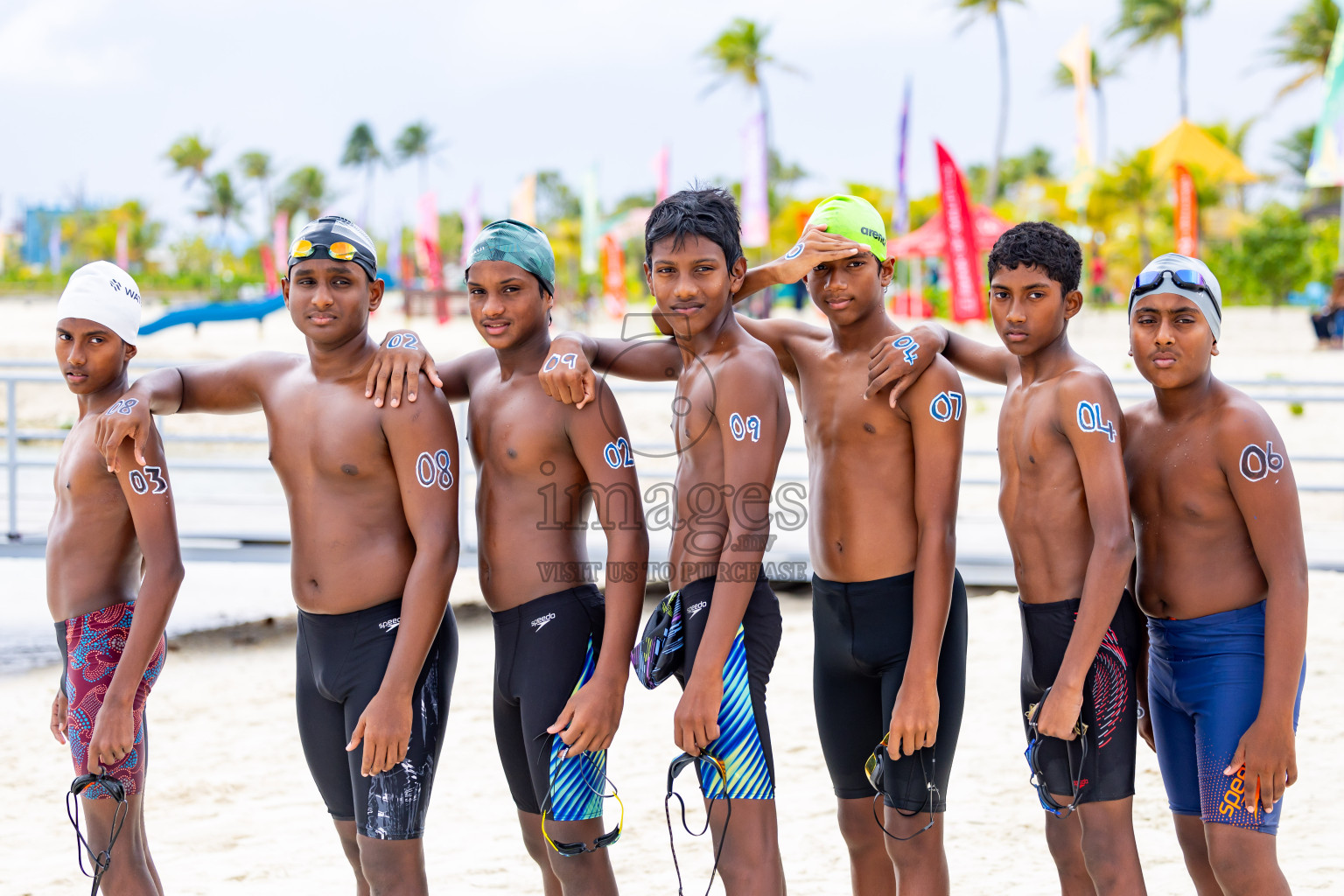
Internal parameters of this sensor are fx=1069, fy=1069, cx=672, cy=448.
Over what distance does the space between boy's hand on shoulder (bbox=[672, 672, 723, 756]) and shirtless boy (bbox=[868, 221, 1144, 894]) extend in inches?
32.3

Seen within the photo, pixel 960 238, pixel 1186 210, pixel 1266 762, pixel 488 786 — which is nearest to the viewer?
pixel 1266 762

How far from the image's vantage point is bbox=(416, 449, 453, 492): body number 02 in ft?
9.04

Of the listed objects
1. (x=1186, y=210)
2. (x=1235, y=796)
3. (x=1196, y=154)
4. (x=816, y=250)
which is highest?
(x=1196, y=154)

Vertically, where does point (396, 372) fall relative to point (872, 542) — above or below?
above

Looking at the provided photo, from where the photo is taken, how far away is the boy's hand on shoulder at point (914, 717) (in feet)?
8.87

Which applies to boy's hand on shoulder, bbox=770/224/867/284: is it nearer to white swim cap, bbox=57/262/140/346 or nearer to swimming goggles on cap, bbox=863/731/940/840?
swimming goggles on cap, bbox=863/731/940/840

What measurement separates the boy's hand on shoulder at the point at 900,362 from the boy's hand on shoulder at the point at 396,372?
1165mm

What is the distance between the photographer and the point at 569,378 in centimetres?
268

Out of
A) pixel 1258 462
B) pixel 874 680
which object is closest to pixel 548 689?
pixel 874 680

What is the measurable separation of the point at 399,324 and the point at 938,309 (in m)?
17.5

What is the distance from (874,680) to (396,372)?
5.06 feet

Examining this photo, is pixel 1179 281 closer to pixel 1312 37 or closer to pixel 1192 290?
pixel 1192 290

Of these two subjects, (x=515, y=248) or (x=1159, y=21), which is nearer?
(x=515, y=248)

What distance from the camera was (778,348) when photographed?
3.22 metres
